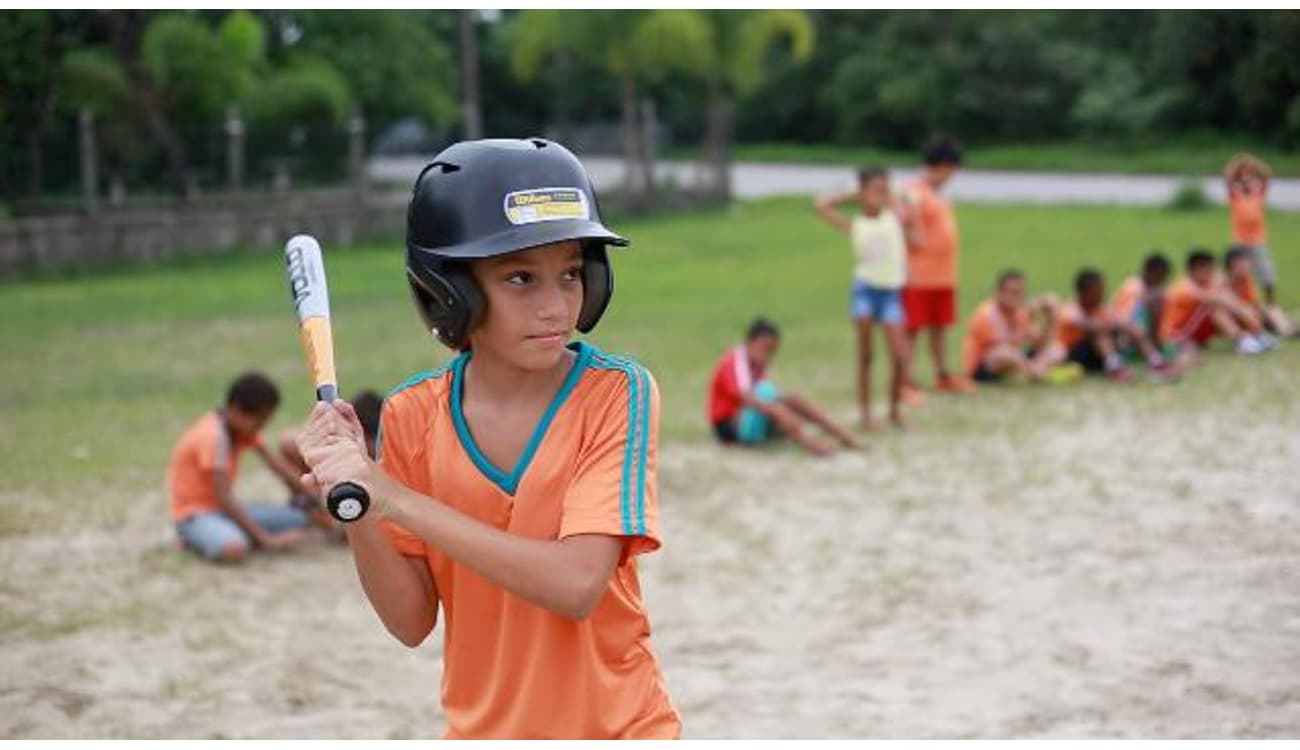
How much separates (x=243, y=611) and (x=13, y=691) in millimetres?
1248

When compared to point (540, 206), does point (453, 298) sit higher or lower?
lower

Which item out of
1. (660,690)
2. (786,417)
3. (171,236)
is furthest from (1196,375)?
(171,236)

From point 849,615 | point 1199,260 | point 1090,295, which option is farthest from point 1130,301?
point 849,615

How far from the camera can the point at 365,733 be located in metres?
5.84

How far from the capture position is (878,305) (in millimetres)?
11445

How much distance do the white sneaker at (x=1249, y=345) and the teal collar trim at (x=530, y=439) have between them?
1184cm

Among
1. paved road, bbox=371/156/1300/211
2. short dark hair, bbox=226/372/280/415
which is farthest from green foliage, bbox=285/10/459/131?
short dark hair, bbox=226/372/280/415

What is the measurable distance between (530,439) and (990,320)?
417 inches

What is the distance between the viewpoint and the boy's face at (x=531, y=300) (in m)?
2.69

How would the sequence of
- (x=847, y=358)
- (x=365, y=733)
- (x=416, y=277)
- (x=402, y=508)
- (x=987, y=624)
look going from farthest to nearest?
(x=847, y=358) → (x=987, y=624) → (x=365, y=733) → (x=416, y=277) → (x=402, y=508)

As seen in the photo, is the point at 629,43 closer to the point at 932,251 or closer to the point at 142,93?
the point at 142,93

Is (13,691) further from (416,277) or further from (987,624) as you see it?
(416,277)

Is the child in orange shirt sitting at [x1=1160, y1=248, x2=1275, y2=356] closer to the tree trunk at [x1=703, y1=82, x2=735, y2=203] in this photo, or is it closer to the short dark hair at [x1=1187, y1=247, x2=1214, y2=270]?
the short dark hair at [x1=1187, y1=247, x2=1214, y2=270]
